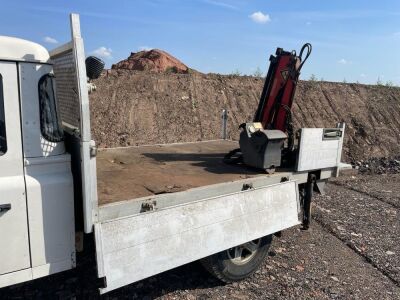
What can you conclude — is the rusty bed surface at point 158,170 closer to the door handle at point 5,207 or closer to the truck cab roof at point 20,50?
the door handle at point 5,207

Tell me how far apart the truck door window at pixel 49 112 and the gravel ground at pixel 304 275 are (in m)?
1.52

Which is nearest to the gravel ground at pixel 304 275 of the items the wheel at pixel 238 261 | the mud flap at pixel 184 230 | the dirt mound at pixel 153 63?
the wheel at pixel 238 261

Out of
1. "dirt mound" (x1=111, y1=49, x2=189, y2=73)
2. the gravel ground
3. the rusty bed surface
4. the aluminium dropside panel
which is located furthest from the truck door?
"dirt mound" (x1=111, y1=49, x2=189, y2=73)

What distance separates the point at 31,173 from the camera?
2654 mm

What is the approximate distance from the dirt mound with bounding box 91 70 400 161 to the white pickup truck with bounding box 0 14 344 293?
7.94 meters

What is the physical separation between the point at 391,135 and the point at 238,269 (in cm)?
1279

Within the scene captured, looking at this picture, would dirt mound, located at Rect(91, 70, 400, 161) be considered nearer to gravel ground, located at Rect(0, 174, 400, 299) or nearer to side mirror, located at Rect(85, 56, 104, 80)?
gravel ground, located at Rect(0, 174, 400, 299)

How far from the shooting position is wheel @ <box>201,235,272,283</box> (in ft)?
12.3

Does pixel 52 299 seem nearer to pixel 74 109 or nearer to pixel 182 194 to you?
pixel 182 194

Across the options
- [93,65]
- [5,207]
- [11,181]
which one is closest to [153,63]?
[93,65]

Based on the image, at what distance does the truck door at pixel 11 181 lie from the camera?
254 cm

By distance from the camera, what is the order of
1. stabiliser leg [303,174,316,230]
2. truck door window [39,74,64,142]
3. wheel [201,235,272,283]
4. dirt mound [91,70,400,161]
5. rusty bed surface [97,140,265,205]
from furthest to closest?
dirt mound [91,70,400,161]
stabiliser leg [303,174,316,230]
wheel [201,235,272,283]
rusty bed surface [97,140,265,205]
truck door window [39,74,64,142]

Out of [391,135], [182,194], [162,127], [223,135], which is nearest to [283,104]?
[223,135]

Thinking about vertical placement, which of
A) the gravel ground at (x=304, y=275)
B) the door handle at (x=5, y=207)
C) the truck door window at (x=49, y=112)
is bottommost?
the gravel ground at (x=304, y=275)
